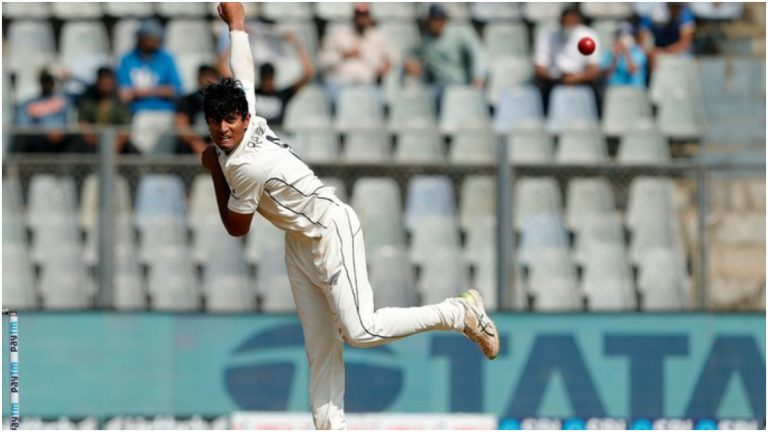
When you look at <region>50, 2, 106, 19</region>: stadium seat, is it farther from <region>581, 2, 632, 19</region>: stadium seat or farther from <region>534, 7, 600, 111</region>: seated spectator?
<region>581, 2, 632, 19</region>: stadium seat

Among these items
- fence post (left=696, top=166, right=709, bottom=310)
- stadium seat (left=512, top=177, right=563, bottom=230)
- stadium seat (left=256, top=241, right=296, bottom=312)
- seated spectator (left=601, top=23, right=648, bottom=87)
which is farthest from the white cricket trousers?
seated spectator (left=601, top=23, right=648, bottom=87)

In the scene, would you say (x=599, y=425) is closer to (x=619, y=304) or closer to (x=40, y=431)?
(x=619, y=304)

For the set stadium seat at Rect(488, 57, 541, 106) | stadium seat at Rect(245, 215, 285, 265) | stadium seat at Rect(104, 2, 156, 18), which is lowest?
stadium seat at Rect(245, 215, 285, 265)

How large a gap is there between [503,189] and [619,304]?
1456 mm

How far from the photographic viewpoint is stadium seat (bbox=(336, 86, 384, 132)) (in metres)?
14.3

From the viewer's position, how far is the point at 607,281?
1321cm

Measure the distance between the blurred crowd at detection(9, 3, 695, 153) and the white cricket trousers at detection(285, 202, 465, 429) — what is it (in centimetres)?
554

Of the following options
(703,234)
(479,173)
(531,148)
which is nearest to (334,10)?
(531,148)

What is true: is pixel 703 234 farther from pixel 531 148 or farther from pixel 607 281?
pixel 531 148

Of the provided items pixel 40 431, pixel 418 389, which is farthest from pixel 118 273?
pixel 418 389

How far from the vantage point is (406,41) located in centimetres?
1552

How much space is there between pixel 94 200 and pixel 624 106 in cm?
492

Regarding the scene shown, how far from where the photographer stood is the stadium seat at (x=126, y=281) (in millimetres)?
12836

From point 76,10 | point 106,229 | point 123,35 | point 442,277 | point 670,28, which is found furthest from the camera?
point 76,10
